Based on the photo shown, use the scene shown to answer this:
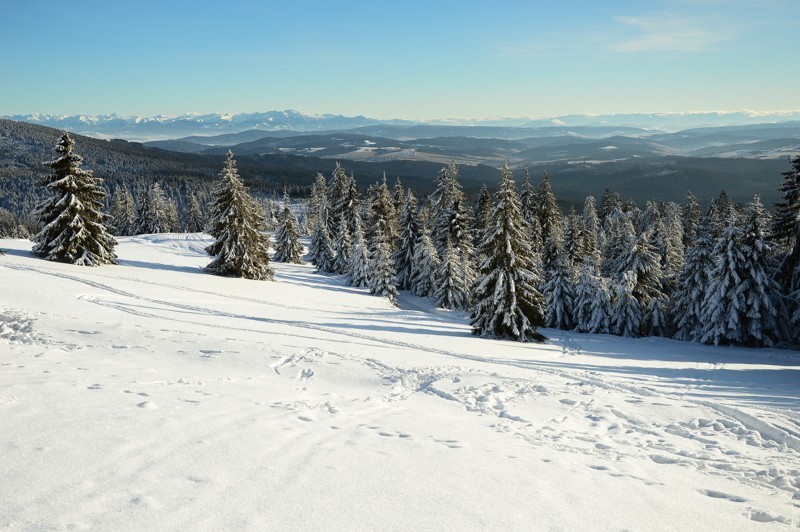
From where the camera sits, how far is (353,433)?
8742mm

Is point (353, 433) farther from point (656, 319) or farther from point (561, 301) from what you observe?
point (561, 301)

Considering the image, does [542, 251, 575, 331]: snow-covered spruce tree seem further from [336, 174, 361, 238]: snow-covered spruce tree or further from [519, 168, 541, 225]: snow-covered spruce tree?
[336, 174, 361, 238]: snow-covered spruce tree

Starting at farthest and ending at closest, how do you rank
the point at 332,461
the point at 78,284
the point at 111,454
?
the point at 78,284 → the point at 332,461 → the point at 111,454

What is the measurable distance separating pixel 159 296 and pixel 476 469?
22368 millimetres

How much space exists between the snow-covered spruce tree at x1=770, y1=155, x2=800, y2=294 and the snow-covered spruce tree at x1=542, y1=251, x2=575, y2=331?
1387 centimetres

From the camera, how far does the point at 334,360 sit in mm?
15203

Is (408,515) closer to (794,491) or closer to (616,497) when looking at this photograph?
(616,497)

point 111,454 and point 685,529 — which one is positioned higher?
point 111,454

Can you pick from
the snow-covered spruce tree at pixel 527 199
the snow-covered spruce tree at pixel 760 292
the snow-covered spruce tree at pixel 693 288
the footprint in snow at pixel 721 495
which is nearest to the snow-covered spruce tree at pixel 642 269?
the snow-covered spruce tree at pixel 693 288

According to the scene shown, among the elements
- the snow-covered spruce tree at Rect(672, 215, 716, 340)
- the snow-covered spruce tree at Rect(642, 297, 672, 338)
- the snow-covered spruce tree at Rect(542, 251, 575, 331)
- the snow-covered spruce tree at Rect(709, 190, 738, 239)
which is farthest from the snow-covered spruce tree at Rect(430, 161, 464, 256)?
the snow-covered spruce tree at Rect(709, 190, 738, 239)

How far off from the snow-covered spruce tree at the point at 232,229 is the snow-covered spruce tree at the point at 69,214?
831 centimetres

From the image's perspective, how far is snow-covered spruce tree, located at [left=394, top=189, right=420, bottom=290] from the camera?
170 feet

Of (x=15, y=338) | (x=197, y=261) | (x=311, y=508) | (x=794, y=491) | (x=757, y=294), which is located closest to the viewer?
(x=311, y=508)

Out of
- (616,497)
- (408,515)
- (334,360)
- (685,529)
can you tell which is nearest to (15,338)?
(334,360)
